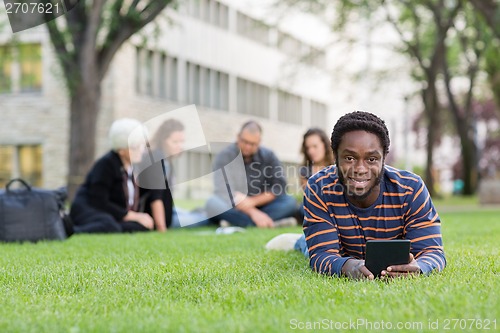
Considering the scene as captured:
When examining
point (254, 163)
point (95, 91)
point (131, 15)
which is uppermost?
point (131, 15)

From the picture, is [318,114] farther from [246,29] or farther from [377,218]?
[377,218]

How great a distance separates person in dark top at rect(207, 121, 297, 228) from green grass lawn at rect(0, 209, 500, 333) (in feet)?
16.8

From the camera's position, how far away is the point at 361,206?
551 cm

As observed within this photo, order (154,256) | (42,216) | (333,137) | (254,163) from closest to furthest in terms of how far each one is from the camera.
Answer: (333,137), (154,256), (42,216), (254,163)

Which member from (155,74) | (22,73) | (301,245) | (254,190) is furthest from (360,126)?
(155,74)

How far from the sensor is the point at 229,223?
12.9 meters

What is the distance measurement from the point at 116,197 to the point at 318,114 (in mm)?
41359

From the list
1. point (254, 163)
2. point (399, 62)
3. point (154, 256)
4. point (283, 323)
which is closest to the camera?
point (283, 323)

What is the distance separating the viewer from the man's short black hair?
5.19 meters

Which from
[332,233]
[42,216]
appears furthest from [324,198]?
[42,216]

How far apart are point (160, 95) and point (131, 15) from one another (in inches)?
609

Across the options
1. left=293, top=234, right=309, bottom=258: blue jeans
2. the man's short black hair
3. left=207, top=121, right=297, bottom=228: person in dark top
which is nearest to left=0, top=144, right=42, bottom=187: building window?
left=207, top=121, right=297, bottom=228: person in dark top

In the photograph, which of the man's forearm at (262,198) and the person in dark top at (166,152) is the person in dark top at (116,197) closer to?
→ the person in dark top at (166,152)

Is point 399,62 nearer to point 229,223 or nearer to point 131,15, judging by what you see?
point 131,15
